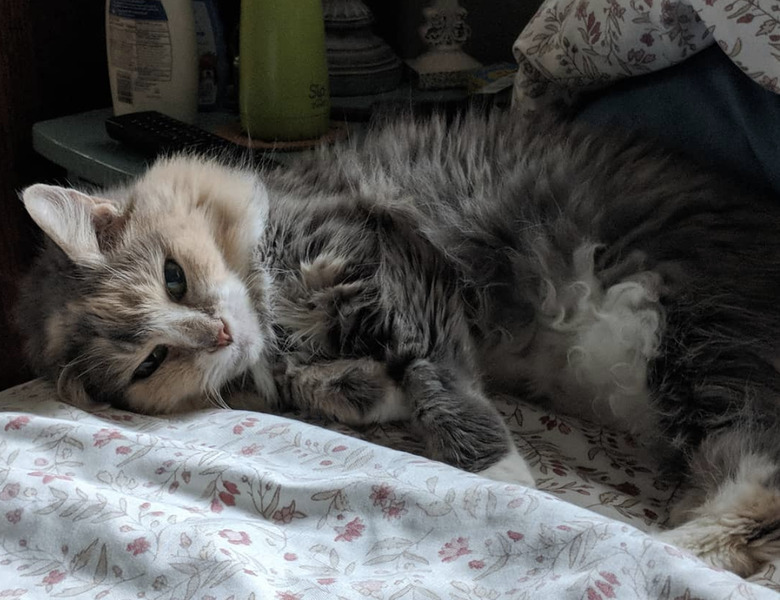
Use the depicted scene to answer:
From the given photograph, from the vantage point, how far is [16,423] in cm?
118

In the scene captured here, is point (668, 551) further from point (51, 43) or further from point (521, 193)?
point (51, 43)

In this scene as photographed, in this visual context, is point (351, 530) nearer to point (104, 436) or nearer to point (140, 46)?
point (104, 436)

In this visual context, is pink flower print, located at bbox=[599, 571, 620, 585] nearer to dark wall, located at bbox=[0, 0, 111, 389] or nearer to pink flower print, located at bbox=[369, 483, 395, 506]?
pink flower print, located at bbox=[369, 483, 395, 506]

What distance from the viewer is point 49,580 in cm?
90

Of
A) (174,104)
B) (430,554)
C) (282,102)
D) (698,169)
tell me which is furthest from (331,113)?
(430,554)

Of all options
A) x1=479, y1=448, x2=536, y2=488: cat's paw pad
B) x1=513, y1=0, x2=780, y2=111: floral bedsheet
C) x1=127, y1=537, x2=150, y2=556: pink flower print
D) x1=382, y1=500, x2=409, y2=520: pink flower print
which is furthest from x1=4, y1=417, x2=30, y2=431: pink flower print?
x1=513, y1=0, x2=780, y2=111: floral bedsheet

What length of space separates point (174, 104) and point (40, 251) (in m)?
0.67

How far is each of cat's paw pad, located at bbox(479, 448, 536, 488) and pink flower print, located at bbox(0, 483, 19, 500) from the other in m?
0.64

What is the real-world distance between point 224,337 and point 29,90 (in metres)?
1.35

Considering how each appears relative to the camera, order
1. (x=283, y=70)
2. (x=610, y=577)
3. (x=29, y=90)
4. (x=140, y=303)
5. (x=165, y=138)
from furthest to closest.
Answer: (x=29, y=90) < (x=283, y=70) < (x=165, y=138) < (x=140, y=303) < (x=610, y=577)

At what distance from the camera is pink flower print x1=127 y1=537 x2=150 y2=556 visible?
35.6 inches

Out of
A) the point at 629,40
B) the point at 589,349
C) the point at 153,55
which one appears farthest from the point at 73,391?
the point at 629,40

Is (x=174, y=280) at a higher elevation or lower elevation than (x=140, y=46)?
lower

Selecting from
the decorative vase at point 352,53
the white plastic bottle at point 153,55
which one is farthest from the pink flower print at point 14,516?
the decorative vase at point 352,53
